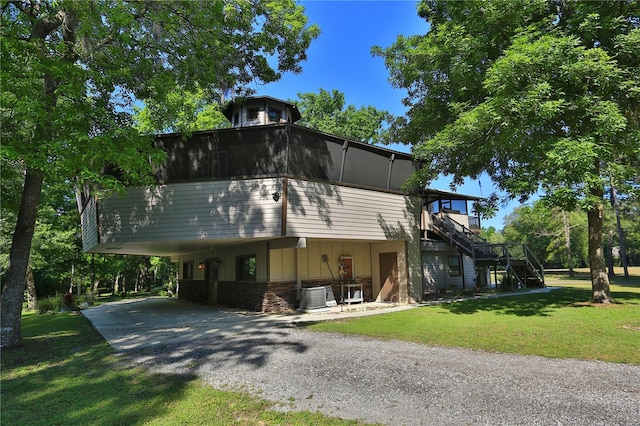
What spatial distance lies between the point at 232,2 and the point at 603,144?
35.1 feet

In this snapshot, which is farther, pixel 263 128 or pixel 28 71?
pixel 263 128

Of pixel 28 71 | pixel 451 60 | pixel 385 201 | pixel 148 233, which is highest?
pixel 451 60

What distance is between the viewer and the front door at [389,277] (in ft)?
48.7

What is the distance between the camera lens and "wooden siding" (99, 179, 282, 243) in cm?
1150

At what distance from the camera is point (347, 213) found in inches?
513

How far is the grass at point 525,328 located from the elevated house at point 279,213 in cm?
335

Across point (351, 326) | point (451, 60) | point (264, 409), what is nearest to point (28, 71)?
point (264, 409)

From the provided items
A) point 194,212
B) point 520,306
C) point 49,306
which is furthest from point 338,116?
point 49,306

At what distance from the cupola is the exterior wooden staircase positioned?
9324mm

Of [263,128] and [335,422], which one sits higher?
[263,128]

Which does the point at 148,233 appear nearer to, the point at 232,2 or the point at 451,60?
the point at 232,2

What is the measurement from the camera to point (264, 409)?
13.3 feet

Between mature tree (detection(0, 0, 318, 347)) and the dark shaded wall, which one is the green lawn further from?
the dark shaded wall

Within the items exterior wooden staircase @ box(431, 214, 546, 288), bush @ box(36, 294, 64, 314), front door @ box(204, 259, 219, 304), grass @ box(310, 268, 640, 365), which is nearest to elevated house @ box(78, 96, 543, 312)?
front door @ box(204, 259, 219, 304)
